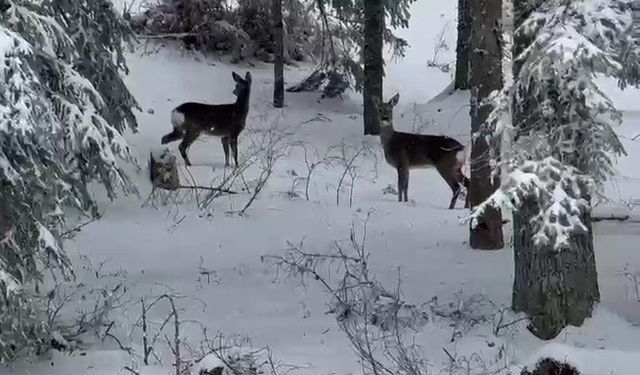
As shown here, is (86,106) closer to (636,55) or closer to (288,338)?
(288,338)

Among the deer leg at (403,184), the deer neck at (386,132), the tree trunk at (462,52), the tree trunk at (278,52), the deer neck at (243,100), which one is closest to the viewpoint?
the deer leg at (403,184)

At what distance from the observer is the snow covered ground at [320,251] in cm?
665

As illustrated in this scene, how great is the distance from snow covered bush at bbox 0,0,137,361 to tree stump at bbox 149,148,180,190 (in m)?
4.11

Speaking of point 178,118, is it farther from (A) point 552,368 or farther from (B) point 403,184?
(A) point 552,368

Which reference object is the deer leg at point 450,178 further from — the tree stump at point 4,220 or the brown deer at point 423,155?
the tree stump at point 4,220

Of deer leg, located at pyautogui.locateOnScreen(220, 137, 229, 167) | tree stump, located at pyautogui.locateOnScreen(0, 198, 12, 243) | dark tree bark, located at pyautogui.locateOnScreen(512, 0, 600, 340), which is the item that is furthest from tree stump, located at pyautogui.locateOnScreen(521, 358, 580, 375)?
deer leg, located at pyautogui.locateOnScreen(220, 137, 229, 167)

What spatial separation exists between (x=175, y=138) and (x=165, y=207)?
14.0 feet

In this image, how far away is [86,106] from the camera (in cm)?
745

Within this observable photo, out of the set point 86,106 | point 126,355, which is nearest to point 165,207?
point 86,106

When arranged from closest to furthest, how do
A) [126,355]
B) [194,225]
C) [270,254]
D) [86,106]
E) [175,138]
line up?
1. [126,355]
2. [86,106]
3. [270,254]
4. [194,225]
5. [175,138]

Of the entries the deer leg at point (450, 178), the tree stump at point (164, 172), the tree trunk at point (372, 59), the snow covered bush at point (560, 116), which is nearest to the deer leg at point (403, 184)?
the deer leg at point (450, 178)

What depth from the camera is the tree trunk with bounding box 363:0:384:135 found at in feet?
58.4

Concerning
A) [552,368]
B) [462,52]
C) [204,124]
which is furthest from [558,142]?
[462,52]

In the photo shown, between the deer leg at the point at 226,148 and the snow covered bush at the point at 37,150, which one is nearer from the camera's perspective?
the snow covered bush at the point at 37,150
